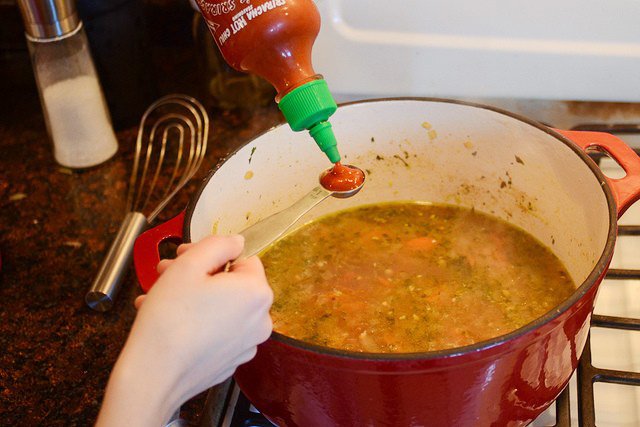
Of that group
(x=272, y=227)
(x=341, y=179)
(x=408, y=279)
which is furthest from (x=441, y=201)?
(x=272, y=227)

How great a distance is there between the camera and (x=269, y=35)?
691 millimetres

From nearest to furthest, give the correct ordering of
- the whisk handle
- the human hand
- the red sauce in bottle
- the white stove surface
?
1. the human hand
2. the red sauce in bottle
3. the white stove surface
4. the whisk handle

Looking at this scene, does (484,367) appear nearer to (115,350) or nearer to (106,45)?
(115,350)

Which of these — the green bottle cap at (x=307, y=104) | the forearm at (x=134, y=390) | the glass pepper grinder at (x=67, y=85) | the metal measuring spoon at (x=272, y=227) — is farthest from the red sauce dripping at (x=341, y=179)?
the glass pepper grinder at (x=67, y=85)

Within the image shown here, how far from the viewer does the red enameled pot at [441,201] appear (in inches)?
23.0

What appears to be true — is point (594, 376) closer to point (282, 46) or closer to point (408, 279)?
point (408, 279)

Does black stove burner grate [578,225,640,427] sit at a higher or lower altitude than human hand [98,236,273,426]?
lower

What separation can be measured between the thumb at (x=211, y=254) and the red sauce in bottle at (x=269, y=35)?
215mm

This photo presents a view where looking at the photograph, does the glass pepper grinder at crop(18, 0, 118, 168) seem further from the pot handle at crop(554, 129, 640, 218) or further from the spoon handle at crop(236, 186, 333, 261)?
the pot handle at crop(554, 129, 640, 218)

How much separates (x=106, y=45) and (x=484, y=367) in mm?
832

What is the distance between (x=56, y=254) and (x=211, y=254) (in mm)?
593

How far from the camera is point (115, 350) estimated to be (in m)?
0.89

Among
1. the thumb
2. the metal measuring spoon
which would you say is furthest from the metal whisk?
the thumb

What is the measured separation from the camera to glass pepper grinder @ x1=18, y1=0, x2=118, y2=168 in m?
Result: 1.02
